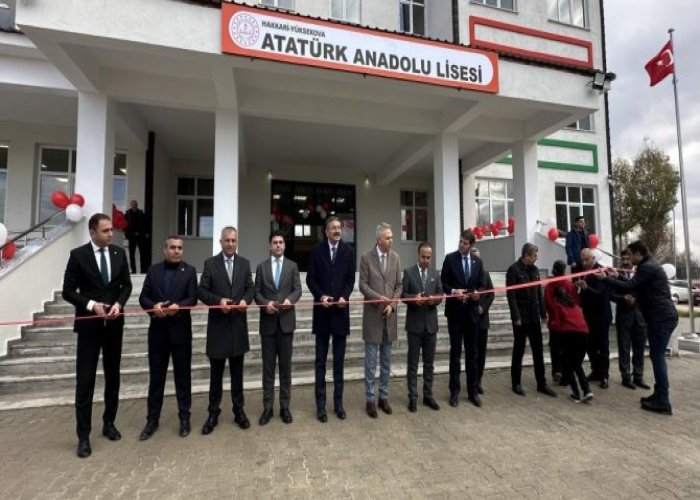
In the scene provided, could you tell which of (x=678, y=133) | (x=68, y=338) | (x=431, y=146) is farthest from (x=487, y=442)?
(x=678, y=133)

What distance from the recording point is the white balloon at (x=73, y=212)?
22.1 feet

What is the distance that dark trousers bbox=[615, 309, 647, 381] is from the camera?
5410 millimetres

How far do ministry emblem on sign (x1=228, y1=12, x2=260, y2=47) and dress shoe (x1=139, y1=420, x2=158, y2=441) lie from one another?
5.23 meters

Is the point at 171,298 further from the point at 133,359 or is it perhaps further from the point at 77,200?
the point at 77,200

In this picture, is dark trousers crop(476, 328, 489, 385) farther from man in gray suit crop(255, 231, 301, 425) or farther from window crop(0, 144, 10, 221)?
window crop(0, 144, 10, 221)

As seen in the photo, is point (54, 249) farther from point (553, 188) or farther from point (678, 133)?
point (553, 188)

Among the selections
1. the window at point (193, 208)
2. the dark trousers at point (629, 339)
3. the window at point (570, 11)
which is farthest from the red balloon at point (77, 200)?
the window at point (570, 11)

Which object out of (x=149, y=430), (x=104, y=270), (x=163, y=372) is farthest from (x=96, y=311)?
(x=149, y=430)

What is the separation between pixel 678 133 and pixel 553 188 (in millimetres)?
5537

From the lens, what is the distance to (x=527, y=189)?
1005cm

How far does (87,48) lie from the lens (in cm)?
650

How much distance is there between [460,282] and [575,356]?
157 cm

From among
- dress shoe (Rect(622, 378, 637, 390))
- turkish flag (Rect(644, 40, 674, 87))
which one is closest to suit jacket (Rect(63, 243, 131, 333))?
dress shoe (Rect(622, 378, 637, 390))

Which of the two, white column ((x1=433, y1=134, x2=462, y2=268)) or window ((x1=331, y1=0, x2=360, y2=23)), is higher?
window ((x1=331, y1=0, x2=360, y2=23))
